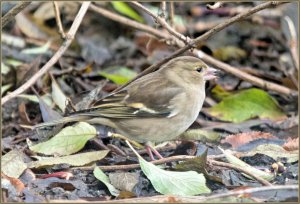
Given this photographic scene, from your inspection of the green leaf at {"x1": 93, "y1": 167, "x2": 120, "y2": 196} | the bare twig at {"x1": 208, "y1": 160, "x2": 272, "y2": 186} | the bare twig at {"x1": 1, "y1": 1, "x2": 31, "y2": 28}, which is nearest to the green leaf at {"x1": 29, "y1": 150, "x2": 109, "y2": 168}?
the green leaf at {"x1": 93, "y1": 167, "x2": 120, "y2": 196}

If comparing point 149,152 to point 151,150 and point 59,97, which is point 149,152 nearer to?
point 151,150

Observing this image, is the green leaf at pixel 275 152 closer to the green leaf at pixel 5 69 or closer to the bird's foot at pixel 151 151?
the bird's foot at pixel 151 151

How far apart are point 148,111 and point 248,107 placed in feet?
4.63

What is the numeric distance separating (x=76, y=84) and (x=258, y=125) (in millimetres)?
1727

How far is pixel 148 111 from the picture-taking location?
490cm

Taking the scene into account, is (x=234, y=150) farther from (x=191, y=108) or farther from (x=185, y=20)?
(x=185, y=20)

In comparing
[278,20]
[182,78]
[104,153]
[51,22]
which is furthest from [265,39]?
[104,153]

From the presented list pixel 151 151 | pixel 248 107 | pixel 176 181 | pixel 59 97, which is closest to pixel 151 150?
pixel 151 151

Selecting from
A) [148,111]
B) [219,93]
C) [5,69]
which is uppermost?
[5,69]

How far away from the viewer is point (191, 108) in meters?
4.96

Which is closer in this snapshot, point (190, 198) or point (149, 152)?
point (190, 198)

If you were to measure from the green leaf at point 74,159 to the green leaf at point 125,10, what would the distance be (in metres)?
3.03

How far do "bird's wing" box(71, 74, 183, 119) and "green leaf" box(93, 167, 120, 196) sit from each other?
2.18 feet

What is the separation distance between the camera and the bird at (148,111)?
4.85m
